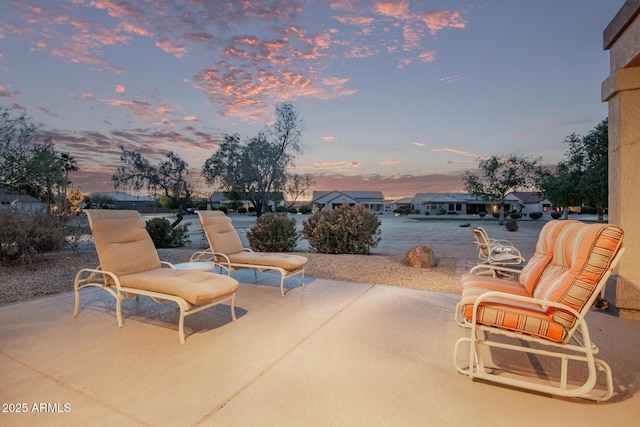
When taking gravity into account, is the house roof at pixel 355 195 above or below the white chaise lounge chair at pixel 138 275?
above

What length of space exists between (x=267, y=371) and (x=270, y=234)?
6.42 meters

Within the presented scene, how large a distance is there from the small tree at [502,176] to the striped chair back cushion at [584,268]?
3141 cm

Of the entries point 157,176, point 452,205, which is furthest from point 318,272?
point 452,205

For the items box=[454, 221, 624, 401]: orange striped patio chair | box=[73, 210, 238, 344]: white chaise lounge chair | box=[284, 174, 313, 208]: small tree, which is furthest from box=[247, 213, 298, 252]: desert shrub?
box=[284, 174, 313, 208]: small tree

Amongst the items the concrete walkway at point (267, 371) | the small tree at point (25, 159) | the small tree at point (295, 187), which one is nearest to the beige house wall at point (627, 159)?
A: the concrete walkway at point (267, 371)

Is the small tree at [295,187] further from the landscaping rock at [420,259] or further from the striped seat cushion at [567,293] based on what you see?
the striped seat cushion at [567,293]

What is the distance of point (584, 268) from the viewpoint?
2234 mm

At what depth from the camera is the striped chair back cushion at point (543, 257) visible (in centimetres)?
311

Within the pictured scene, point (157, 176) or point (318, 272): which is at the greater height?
point (157, 176)

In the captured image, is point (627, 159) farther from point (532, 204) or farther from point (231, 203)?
point (532, 204)

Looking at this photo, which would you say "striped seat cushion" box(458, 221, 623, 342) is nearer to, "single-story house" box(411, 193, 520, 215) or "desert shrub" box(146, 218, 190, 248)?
"desert shrub" box(146, 218, 190, 248)

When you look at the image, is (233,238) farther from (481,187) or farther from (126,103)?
(481,187)

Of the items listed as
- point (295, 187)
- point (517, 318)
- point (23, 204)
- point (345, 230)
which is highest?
point (295, 187)

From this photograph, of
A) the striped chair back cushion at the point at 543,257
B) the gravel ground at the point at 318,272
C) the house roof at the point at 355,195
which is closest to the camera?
the striped chair back cushion at the point at 543,257
